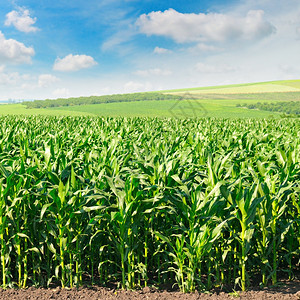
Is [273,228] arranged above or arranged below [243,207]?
below

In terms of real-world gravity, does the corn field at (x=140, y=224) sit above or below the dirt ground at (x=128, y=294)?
above

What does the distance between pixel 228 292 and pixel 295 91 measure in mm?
104307

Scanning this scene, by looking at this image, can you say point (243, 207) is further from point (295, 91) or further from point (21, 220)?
point (295, 91)

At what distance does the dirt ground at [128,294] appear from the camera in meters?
3.38

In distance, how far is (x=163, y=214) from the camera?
12.9 ft

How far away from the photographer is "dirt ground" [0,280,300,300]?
338 cm

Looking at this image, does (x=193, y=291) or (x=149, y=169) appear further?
(x=149, y=169)

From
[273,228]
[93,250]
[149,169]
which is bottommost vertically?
[93,250]

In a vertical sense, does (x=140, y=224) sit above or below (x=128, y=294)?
above

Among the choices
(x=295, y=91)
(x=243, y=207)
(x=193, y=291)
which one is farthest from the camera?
Result: (x=295, y=91)

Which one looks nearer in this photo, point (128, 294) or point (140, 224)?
point (128, 294)

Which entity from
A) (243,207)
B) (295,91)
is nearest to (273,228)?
(243,207)

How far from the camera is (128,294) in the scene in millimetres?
3445

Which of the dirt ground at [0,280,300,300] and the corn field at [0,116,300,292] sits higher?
the corn field at [0,116,300,292]
